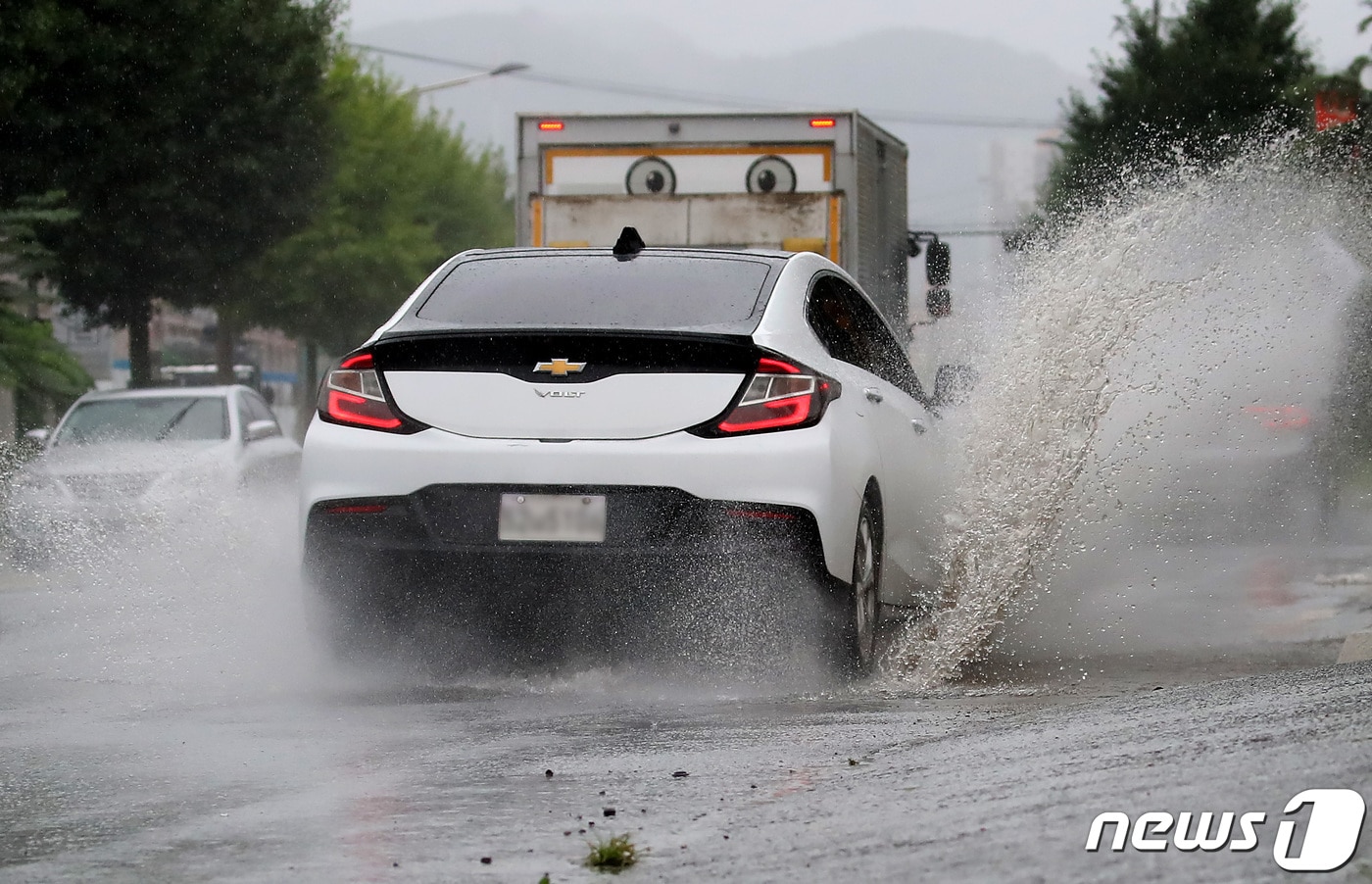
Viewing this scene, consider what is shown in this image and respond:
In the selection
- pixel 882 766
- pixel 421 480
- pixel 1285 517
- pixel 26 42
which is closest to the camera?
pixel 882 766

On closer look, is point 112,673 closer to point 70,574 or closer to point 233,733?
point 233,733

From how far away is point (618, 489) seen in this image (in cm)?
604

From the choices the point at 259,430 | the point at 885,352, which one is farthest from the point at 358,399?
the point at 259,430

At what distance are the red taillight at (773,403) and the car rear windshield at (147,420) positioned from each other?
10.1 m

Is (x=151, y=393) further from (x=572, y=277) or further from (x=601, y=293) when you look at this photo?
(x=601, y=293)

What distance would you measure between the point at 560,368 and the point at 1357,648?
3.41m

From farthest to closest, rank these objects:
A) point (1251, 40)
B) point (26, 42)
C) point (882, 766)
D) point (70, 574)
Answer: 1. point (1251, 40)
2. point (26, 42)
3. point (70, 574)
4. point (882, 766)

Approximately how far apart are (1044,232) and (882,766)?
5.96m

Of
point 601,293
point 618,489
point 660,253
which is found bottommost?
point 618,489

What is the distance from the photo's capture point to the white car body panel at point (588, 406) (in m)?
6.10

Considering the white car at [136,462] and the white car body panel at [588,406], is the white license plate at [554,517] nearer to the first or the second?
the white car body panel at [588,406]

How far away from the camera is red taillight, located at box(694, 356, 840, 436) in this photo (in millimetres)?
6098

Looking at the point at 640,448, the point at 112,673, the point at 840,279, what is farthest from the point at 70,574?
the point at 640,448

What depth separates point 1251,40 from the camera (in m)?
40.0
